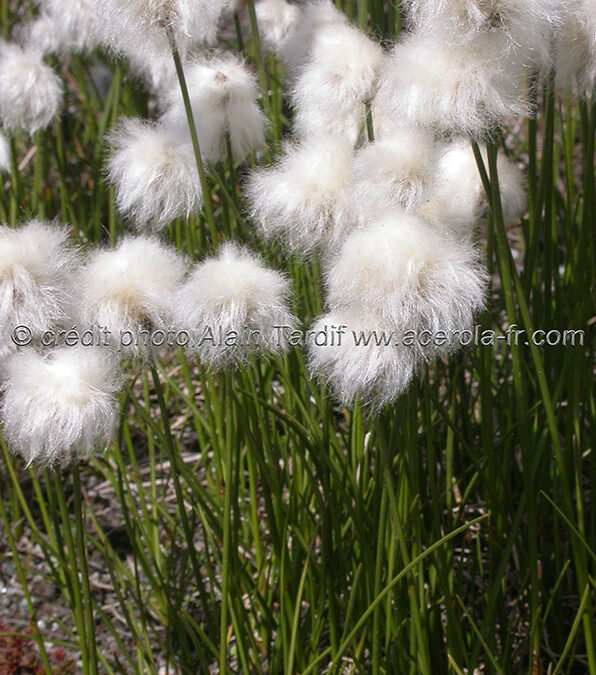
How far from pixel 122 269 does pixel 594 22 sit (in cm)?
53

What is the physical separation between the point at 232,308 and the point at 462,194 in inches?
13.6

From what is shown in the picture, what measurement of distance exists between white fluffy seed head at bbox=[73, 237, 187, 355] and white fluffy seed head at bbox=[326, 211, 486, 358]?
19cm

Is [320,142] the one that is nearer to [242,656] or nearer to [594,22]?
[594,22]

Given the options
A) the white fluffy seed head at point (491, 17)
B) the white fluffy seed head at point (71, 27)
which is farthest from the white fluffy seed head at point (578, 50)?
the white fluffy seed head at point (71, 27)

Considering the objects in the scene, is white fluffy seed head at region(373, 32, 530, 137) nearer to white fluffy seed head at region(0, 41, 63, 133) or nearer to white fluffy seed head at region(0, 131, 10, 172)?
white fluffy seed head at region(0, 131, 10, 172)

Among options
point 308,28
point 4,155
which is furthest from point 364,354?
point 4,155

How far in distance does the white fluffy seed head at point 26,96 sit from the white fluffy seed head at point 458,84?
0.90m

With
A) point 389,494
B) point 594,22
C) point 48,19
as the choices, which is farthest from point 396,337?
point 48,19

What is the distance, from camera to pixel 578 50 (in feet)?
2.83

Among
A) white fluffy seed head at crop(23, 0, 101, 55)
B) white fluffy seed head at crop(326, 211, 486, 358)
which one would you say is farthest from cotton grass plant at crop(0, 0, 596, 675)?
white fluffy seed head at crop(23, 0, 101, 55)

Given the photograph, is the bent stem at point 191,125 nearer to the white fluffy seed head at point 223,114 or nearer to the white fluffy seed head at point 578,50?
the white fluffy seed head at point 223,114

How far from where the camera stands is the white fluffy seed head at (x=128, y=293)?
0.76 meters

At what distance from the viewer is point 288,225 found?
0.81 metres

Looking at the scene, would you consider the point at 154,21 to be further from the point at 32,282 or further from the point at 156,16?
the point at 32,282
